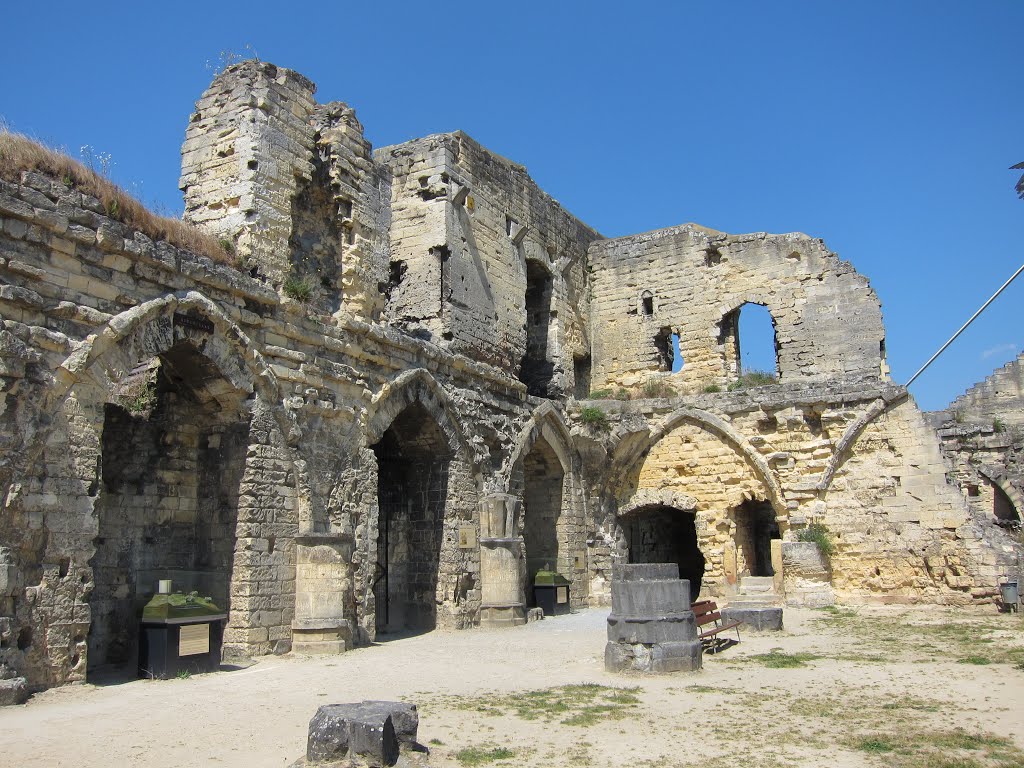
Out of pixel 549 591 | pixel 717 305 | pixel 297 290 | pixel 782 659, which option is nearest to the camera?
pixel 782 659

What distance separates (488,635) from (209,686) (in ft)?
14.8

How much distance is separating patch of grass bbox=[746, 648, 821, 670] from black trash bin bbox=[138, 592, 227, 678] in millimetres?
4932

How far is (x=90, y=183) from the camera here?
26.0 ft

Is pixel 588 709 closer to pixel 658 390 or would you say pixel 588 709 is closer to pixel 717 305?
pixel 658 390

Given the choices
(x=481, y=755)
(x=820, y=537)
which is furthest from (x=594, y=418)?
(x=481, y=755)

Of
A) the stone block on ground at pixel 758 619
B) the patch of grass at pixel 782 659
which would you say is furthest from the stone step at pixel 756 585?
the patch of grass at pixel 782 659

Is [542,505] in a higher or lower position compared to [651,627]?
higher

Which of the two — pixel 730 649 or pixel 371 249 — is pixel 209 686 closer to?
pixel 730 649

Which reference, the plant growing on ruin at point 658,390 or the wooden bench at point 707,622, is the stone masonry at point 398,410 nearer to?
the plant growing on ruin at point 658,390

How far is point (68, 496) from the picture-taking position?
7.19m

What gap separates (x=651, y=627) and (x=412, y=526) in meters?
5.15

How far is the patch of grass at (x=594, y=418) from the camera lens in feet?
50.1

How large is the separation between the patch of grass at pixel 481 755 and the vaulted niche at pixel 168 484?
4.56 metres

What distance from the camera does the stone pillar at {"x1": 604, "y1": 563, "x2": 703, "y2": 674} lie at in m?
7.66
